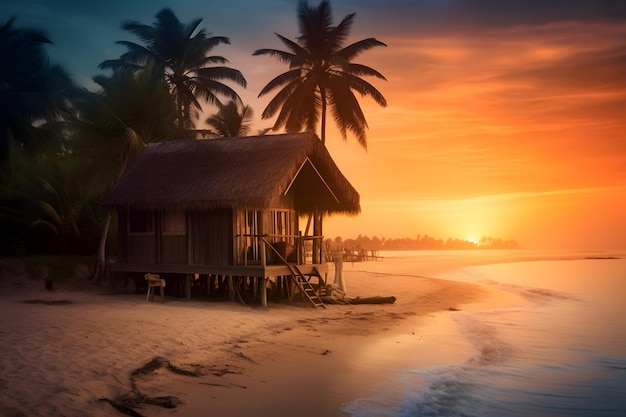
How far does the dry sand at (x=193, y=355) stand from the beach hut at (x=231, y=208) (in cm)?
146

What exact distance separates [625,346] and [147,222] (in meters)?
14.1

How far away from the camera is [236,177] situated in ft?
61.8

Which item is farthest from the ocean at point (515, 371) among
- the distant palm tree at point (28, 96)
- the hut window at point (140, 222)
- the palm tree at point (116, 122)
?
the distant palm tree at point (28, 96)

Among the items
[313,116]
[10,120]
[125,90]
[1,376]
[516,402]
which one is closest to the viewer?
[1,376]

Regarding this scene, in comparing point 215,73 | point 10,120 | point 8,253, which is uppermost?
point 215,73

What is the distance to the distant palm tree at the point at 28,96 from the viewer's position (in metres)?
23.5

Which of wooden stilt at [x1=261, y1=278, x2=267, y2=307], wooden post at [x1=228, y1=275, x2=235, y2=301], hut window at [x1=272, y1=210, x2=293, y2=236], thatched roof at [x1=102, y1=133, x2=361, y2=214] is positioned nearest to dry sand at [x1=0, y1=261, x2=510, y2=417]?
wooden stilt at [x1=261, y1=278, x2=267, y2=307]

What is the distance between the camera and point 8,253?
24.5 metres

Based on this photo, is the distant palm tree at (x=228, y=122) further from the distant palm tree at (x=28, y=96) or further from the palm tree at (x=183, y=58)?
the distant palm tree at (x=28, y=96)

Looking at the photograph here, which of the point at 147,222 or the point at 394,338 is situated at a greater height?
the point at 147,222

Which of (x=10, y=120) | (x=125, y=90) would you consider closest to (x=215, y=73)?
(x=125, y=90)

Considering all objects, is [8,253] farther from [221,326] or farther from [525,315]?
[525,315]

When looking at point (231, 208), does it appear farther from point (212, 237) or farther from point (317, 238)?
point (317, 238)

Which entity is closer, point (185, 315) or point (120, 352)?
point (120, 352)
